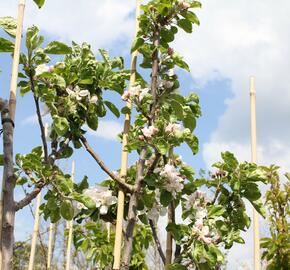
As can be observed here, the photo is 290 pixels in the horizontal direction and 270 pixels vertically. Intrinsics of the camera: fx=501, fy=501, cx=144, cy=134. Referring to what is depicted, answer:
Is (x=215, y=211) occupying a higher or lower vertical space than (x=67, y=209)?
higher

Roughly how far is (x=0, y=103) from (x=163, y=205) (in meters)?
0.88

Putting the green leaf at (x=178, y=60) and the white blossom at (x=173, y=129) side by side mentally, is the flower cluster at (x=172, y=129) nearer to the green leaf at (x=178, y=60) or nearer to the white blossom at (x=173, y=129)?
the white blossom at (x=173, y=129)

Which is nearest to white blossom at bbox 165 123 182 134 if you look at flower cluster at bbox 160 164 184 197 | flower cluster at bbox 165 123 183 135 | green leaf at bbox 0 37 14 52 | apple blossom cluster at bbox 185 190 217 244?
flower cluster at bbox 165 123 183 135

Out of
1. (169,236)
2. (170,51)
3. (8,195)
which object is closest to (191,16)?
(170,51)

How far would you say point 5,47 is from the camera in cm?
152

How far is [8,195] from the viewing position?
123 centimetres

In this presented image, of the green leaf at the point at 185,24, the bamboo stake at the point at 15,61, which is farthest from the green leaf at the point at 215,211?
the bamboo stake at the point at 15,61

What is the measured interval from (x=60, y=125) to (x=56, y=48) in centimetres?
28

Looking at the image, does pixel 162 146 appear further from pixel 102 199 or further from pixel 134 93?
pixel 102 199

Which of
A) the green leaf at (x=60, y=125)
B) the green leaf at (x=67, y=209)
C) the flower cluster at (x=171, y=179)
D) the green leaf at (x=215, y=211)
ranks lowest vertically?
the green leaf at (x=67, y=209)

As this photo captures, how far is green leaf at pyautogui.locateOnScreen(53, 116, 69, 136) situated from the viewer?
5.87 ft

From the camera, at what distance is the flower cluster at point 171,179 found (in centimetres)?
196

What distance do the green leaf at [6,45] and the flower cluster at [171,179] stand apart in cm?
76

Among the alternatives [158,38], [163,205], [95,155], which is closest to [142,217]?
[163,205]
